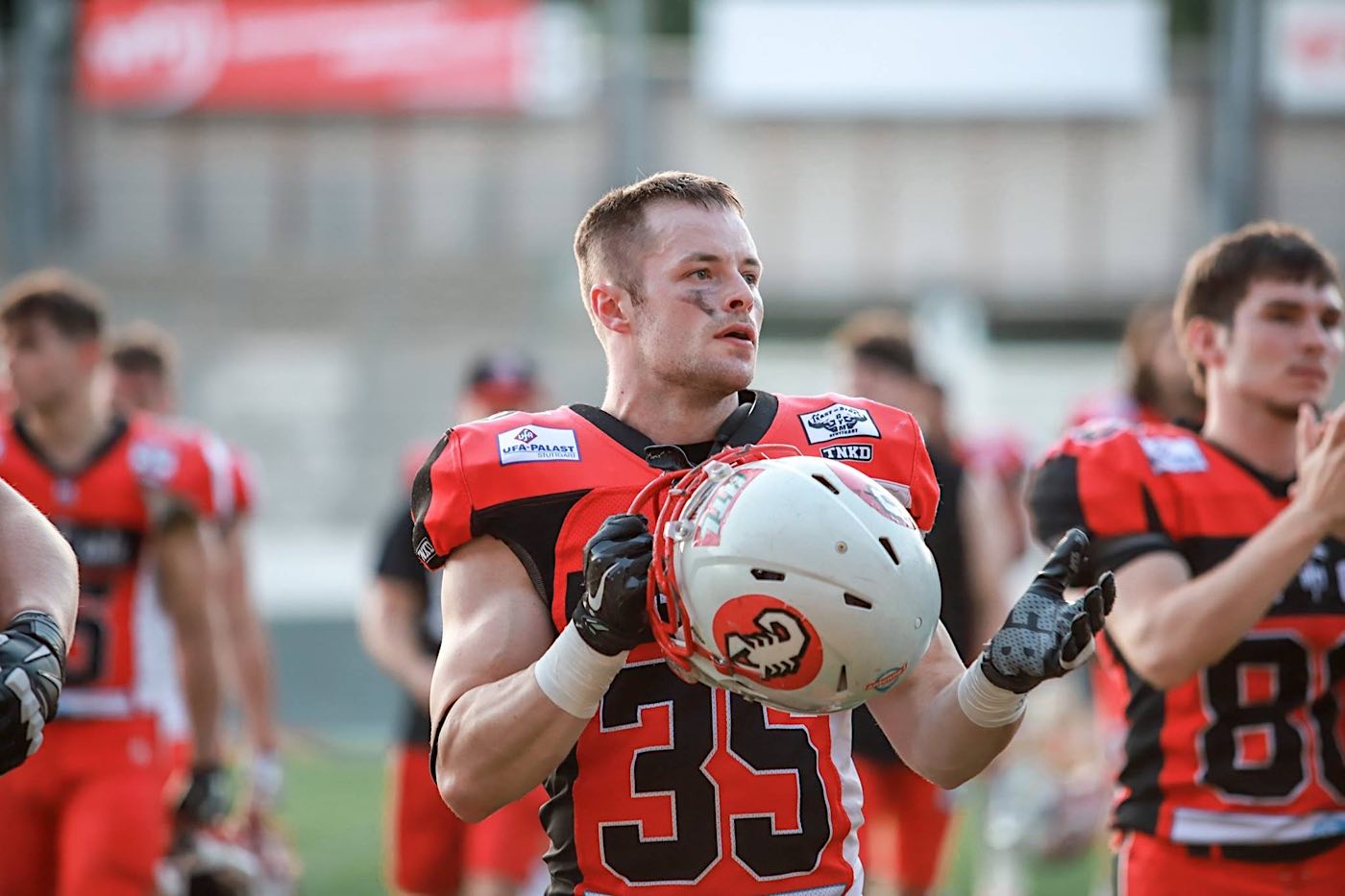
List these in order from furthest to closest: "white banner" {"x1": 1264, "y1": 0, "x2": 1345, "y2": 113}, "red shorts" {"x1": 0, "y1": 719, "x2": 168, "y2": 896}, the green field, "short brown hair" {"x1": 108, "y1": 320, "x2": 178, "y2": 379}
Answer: "white banner" {"x1": 1264, "y1": 0, "x2": 1345, "y2": 113} → the green field → "short brown hair" {"x1": 108, "y1": 320, "x2": 178, "y2": 379} → "red shorts" {"x1": 0, "y1": 719, "x2": 168, "y2": 896}

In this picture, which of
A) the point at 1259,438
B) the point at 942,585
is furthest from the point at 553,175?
the point at 1259,438

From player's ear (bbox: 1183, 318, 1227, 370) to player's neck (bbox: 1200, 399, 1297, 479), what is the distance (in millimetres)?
109

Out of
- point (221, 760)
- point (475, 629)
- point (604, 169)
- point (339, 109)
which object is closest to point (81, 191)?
point (339, 109)

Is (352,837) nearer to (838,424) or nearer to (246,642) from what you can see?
(246,642)

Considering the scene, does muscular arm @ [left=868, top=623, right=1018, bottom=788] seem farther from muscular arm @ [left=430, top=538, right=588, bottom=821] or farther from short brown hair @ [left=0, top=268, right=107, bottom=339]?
short brown hair @ [left=0, top=268, right=107, bottom=339]

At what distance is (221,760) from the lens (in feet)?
18.1

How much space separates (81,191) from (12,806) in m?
11.9

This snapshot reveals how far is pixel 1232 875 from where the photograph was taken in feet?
11.2

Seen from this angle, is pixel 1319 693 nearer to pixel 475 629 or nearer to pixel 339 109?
pixel 475 629

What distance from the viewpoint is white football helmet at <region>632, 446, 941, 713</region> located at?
2436 mm

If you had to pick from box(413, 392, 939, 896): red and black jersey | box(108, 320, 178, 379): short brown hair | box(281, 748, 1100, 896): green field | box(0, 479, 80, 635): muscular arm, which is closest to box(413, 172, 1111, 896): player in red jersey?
box(413, 392, 939, 896): red and black jersey

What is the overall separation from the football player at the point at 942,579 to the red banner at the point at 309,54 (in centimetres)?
963

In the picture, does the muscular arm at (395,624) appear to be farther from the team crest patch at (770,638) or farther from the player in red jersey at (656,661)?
the team crest patch at (770,638)

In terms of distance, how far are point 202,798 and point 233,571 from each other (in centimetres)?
119
